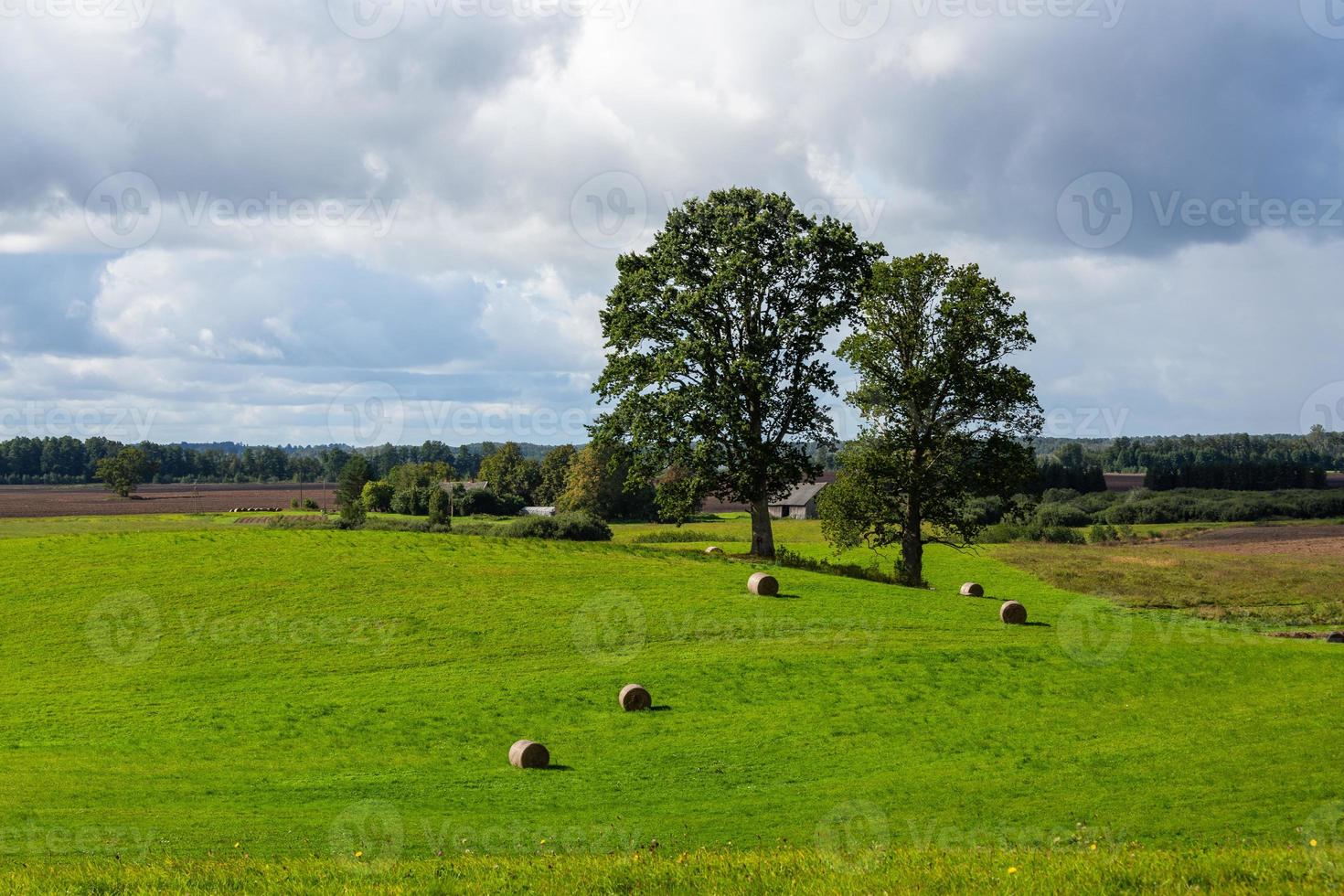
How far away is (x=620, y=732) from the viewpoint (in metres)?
25.3

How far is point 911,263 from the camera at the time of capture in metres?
48.6

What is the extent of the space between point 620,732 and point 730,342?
29048 millimetres

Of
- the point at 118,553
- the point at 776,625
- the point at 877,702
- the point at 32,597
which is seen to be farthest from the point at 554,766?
the point at 118,553

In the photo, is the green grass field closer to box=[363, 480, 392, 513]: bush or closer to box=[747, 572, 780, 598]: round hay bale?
box=[747, 572, 780, 598]: round hay bale

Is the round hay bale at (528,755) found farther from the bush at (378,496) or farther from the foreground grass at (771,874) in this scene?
the bush at (378,496)

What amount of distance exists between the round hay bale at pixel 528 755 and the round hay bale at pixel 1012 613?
23068 millimetres

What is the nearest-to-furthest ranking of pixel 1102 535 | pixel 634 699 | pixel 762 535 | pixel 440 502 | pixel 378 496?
pixel 634 699
pixel 762 535
pixel 1102 535
pixel 440 502
pixel 378 496

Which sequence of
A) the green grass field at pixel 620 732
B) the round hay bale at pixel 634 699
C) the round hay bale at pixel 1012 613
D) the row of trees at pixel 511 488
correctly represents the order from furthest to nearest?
the row of trees at pixel 511 488
the round hay bale at pixel 1012 613
the round hay bale at pixel 634 699
the green grass field at pixel 620 732

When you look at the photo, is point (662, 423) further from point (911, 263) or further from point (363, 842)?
point (363, 842)

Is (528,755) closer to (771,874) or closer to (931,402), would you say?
(771,874)

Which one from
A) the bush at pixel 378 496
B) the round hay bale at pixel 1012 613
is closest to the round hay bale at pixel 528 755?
the round hay bale at pixel 1012 613

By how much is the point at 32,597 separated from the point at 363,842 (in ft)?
101

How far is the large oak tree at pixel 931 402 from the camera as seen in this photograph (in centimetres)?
4841

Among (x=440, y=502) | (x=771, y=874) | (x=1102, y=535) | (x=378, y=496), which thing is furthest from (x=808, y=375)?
(x=378, y=496)
